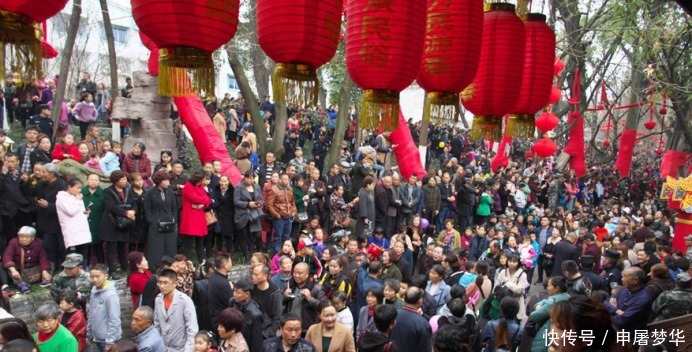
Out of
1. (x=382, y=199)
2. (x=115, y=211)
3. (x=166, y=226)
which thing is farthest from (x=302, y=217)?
(x=115, y=211)

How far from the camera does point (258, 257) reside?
6453 millimetres

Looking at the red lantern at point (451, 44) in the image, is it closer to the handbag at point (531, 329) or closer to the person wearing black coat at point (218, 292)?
the handbag at point (531, 329)

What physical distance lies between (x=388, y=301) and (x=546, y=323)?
1.61 m

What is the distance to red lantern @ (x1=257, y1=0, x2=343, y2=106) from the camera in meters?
3.11

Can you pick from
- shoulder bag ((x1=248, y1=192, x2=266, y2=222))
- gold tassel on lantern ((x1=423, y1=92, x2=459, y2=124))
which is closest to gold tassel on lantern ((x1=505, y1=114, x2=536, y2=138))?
gold tassel on lantern ((x1=423, y1=92, x2=459, y2=124))

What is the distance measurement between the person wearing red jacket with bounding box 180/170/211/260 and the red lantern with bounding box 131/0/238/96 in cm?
498

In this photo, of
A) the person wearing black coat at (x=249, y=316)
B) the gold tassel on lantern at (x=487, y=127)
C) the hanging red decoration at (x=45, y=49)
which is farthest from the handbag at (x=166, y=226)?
the gold tassel on lantern at (x=487, y=127)

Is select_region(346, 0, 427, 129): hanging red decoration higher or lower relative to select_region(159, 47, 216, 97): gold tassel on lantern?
higher

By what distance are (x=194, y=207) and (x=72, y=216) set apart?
5.33ft

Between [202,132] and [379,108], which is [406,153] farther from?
[379,108]

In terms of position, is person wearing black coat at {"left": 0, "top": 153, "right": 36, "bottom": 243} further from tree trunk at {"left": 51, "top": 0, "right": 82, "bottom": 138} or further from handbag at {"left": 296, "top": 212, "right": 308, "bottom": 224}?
handbag at {"left": 296, "top": 212, "right": 308, "bottom": 224}

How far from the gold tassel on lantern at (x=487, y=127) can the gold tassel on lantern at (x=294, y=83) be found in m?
1.87

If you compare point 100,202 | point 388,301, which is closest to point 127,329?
point 100,202

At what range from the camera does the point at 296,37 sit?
314 cm
